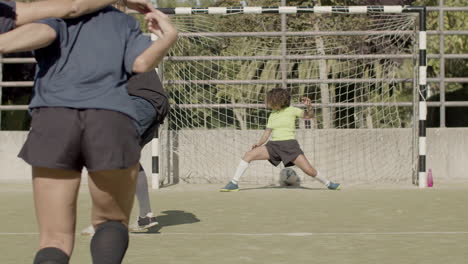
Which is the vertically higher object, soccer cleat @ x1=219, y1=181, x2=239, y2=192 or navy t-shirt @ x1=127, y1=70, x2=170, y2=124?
navy t-shirt @ x1=127, y1=70, x2=170, y2=124

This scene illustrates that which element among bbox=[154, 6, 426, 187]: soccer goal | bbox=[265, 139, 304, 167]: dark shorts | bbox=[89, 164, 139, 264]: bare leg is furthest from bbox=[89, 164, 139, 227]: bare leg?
bbox=[154, 6, 426, 187]: soccer goal

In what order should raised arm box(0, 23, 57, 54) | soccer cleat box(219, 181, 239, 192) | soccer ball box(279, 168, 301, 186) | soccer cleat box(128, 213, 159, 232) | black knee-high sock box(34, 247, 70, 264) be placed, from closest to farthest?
raised arm box(0, 23, 57, 54) < black knee-high sock box(34, 247, 70, 264) < soccer cleat box(128, 213, 159, 232) < soccer cleat box(219, 181, 239, 192) < soccer ball box(279, 168, 301, 186)

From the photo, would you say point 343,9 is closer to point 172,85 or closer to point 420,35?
point 420,35

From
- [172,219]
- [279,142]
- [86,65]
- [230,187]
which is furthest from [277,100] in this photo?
[86,65]

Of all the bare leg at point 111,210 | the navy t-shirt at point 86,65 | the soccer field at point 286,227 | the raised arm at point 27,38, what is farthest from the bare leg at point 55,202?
the soccer field at point 286,227

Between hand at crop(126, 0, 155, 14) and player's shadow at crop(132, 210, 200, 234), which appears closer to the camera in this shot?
hand at crop(126, 0, 155, 14)

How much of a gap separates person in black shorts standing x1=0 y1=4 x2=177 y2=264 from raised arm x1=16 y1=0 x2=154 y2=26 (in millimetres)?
48

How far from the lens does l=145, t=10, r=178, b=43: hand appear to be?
4.03m

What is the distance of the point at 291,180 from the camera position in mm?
13211

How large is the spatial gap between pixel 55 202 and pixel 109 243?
0.29 metres

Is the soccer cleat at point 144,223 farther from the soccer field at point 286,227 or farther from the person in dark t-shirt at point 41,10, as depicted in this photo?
the person in dark t-shirt at point 41,10

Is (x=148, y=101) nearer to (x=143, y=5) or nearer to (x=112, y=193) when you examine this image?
(x=143, y=5)

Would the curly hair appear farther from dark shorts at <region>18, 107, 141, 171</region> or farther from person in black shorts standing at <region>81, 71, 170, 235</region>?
dark shorts at <region>18, 107, 141, 171</region>

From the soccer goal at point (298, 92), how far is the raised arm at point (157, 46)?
901 cm
